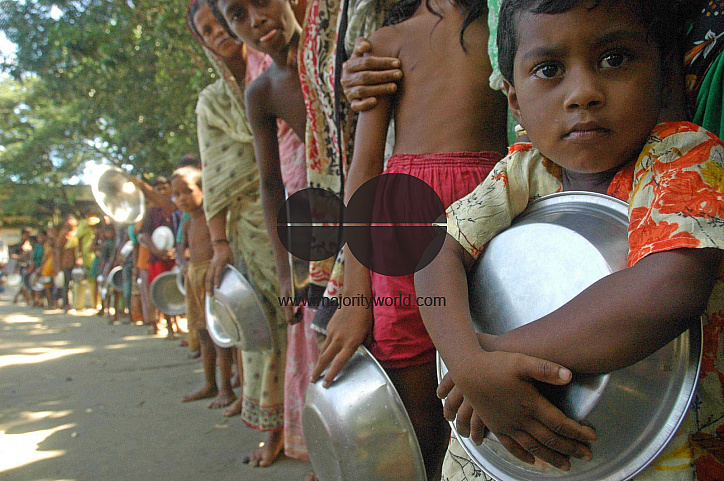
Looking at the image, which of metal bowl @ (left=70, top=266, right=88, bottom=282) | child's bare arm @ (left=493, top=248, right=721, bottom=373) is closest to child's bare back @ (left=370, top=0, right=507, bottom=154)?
child's bare arm @ (left=493, top=248, right=721, bottom=373)

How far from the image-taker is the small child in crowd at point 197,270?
11.6 feet

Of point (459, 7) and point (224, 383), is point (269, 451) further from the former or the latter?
point (459, 7)

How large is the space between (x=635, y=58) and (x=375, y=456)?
864mm

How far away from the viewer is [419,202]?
1175mm

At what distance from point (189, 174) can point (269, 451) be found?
2322 millimetres

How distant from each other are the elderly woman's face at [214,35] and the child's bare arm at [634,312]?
2.30 meters

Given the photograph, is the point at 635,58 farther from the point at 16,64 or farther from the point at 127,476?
the point at 16,64

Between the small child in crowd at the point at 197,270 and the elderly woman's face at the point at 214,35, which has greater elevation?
the elderly woman's face at the point at 214,35

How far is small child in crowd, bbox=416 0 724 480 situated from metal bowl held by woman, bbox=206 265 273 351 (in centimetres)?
156

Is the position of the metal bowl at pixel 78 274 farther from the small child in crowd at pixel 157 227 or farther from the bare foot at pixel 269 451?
the bare foot at pixel 269 451

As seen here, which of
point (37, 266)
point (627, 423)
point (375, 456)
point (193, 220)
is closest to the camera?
point (627, 423)

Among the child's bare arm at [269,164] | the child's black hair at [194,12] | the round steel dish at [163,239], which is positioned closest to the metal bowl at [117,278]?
the round steel dish at [163,239]

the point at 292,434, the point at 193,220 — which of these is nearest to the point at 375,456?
the point at 292,434

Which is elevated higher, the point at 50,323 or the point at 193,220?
the point at 193,220
